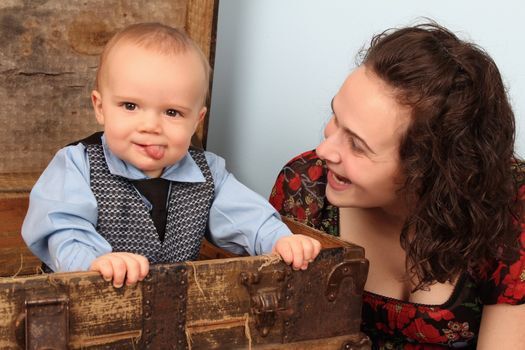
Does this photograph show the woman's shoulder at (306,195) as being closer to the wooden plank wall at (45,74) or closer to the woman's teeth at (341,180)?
the woman's teeth at (341,180)

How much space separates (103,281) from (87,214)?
0.77ft

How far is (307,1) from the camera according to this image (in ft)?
8.54

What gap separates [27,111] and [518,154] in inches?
46.5

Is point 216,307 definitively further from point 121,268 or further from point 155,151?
point 155,151

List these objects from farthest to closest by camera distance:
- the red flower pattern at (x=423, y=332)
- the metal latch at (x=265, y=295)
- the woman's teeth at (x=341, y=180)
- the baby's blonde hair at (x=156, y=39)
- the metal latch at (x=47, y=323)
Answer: the red flower pattern at (x=423, y=332) < the woman's teeth at (x=341, y=180) < the baby's blonde hair at (x=156, y=39) < the metal latch at (x=265, y=295) < the metal latch at (x=47, y=323)

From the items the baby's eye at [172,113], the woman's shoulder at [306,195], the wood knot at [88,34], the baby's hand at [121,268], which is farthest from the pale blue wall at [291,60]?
the baby's hand at [121,268]

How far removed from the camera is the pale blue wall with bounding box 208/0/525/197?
2.16 m

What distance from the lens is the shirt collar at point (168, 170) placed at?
5.70 ft

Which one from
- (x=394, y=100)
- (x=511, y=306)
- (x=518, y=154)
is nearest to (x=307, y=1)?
(x=518, y=154)

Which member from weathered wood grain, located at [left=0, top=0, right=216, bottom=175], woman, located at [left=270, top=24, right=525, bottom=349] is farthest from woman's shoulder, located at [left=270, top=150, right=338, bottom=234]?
weathered wood grain, located at [left=0, top=0, right=216, bottom=175]

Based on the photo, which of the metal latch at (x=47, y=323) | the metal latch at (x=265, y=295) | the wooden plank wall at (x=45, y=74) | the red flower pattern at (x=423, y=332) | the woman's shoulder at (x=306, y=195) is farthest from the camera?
the wooden plank wall at (x=45, y=74)

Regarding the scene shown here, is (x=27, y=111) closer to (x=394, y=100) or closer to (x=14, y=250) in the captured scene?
(x=14, y=250)

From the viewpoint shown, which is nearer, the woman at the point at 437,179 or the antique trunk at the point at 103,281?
the antique trunk at the point at 103,281

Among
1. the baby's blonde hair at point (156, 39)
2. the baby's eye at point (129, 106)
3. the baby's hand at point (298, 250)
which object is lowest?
the baby's hand at point (298, 250)
